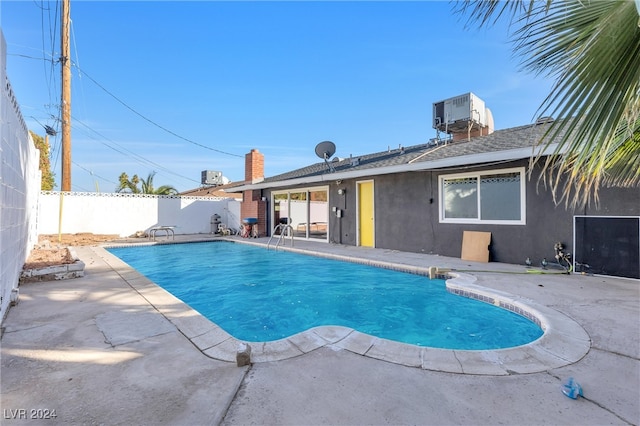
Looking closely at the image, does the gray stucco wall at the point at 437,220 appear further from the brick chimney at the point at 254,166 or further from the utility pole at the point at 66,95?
the utility pole at the point at 66,95

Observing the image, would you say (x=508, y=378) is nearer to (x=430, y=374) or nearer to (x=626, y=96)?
(x=430, y=374)

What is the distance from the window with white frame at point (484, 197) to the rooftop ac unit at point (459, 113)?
3751 millimetres

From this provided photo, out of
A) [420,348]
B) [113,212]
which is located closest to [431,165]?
[420,348]

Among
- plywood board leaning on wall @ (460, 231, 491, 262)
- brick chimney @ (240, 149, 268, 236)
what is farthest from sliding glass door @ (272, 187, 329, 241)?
plywood board leaning on wall @ (460, 231, 491, 262)

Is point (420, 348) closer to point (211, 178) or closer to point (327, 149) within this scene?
point (327, 149)

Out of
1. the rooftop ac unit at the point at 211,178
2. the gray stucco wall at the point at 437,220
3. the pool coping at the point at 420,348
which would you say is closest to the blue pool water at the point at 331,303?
the pool coping at the point at 420,348

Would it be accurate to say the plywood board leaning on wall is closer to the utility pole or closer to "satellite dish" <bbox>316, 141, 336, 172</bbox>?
"satellite dish" <bbox>316, 141, 336, 172</bbox>

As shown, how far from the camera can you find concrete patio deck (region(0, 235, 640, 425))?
1878mm

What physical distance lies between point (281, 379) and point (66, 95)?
17099 mm

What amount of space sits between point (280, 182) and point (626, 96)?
11.5 meters

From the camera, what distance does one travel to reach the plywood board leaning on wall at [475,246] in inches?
285

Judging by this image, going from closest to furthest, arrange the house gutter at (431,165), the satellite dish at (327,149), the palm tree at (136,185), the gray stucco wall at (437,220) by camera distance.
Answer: the gray stucco wall at (437,220) → the house gutter at (431,165) → the satellite dish at (327,149) → the palm tree at (136,185)

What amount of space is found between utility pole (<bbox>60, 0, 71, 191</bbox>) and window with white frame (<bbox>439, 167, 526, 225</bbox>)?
15.4 meters

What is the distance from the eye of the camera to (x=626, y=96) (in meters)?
1.47
